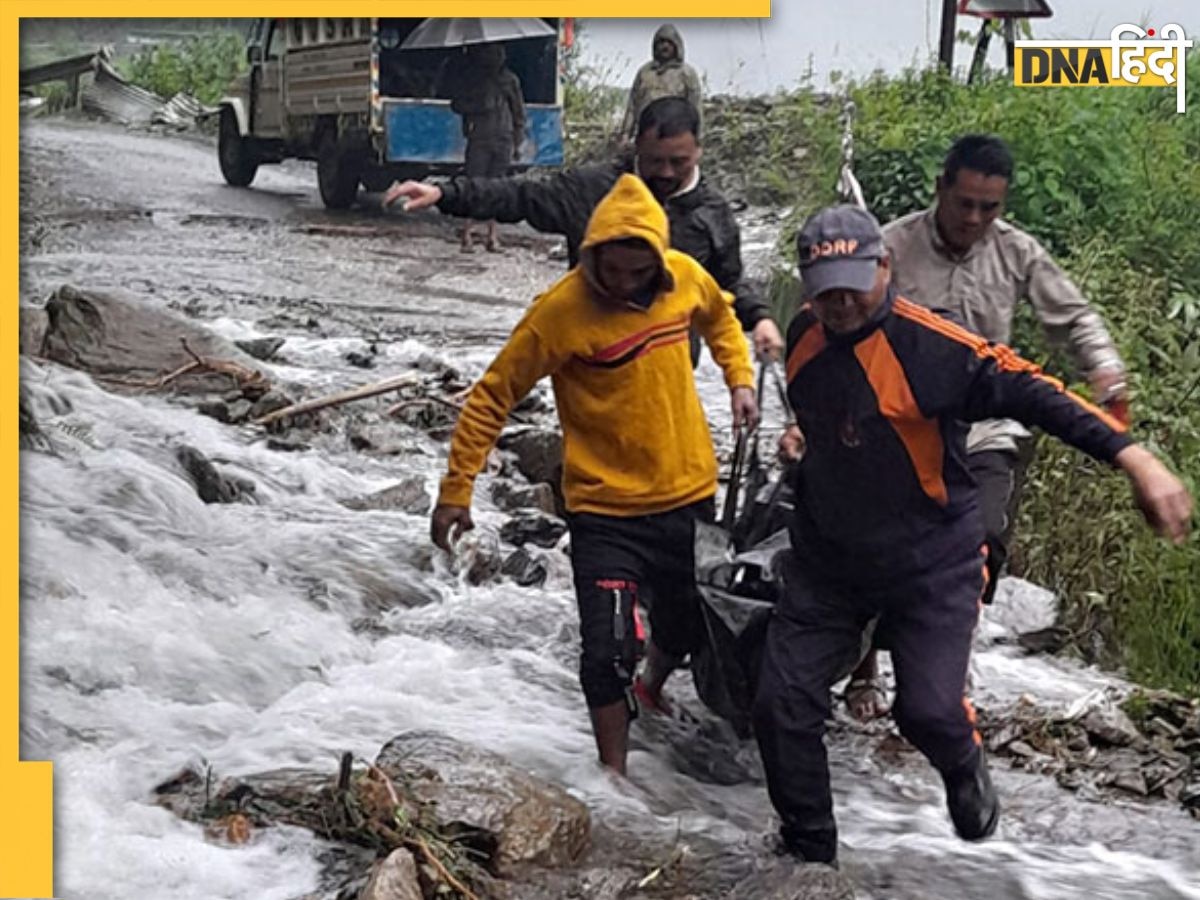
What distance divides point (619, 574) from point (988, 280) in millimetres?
1278

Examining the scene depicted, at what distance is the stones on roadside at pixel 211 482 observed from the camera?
7.47 metres

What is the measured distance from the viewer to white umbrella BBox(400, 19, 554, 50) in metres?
11.8

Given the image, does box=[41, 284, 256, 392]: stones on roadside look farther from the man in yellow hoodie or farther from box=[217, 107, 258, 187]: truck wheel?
box=[217, 107, 258, 187]: truck wheel

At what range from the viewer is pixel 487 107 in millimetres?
12750

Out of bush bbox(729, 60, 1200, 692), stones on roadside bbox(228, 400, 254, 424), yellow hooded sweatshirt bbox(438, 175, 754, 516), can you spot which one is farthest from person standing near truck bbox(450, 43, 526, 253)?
yellow hooded sweatshirt bbox(438, 175, 754, 516)

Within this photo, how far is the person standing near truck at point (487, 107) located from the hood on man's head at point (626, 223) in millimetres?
8204

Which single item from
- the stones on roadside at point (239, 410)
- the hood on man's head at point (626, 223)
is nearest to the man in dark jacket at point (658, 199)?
the hood on man's head at point (626, 223)

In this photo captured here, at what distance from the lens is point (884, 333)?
150 inches

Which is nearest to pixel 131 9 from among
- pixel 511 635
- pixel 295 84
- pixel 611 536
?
pixel 611 536

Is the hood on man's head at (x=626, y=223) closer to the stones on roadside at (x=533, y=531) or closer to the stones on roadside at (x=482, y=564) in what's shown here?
the stones on roadside at (x=482, y=564)

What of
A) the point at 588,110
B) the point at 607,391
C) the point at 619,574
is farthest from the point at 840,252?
the point at 588,110

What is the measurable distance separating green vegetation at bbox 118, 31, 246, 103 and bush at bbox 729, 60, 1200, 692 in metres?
3.91

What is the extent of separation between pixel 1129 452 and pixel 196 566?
4.02 meters

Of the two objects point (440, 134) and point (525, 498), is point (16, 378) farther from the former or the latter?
point (440, 134)
